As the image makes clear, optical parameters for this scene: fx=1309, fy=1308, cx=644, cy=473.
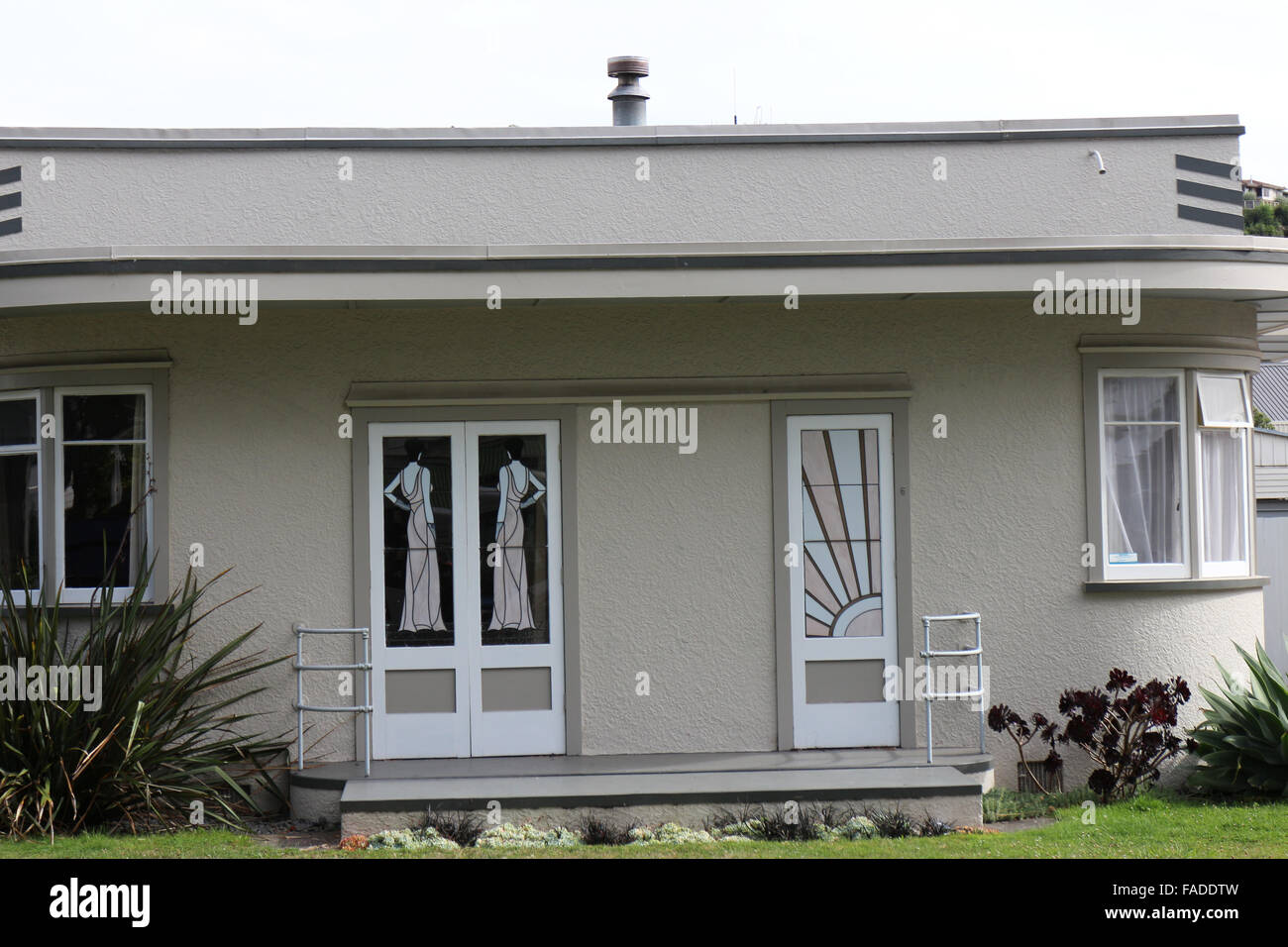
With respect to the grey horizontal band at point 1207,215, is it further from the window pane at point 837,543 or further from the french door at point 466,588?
the french door at point 466,588

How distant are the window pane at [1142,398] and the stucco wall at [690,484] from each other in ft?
1.04

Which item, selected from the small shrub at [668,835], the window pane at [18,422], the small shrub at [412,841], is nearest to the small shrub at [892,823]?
the small shrub at [668,835]

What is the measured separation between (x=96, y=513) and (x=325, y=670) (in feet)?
6.16

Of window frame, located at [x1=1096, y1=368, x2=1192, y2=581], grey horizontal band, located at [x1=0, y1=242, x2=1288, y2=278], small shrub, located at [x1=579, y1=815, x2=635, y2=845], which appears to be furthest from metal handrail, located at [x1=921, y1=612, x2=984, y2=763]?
grey horizontal band, located at [x1=0, y1=242, x2=1288, y2=278]

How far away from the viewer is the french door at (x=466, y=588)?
28.5 ft

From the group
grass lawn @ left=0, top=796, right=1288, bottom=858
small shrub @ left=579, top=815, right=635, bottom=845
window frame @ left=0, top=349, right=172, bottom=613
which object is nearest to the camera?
grass lawn @ left=0, top=796, right=1288, bottom=858

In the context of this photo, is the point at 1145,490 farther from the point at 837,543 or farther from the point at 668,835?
the point at 668,835

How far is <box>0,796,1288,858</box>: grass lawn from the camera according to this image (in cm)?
700

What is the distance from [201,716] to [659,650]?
116 inches

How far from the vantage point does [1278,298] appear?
29.0 ft

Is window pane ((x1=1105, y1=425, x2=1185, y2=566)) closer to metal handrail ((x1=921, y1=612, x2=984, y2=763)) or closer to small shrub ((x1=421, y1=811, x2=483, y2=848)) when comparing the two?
metal handrail ((x1=921, y1=612, x2=984, y2=763))

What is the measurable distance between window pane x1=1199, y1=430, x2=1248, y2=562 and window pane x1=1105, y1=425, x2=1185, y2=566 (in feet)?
0.80

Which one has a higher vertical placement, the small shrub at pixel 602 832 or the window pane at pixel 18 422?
the window pane at pixel 18 422
